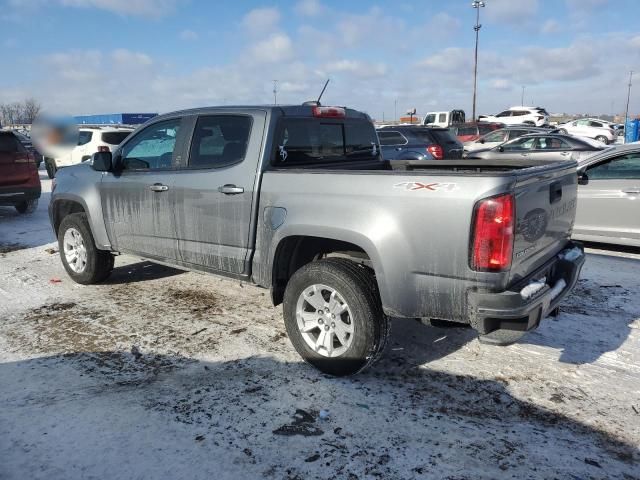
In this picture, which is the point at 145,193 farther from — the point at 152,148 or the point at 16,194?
the point at 16,194

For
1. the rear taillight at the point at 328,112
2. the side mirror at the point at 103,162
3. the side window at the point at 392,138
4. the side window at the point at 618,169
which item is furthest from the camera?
the side window at the point at 392,138

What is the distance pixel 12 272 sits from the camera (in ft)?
20.7

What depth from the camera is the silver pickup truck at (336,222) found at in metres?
2.88

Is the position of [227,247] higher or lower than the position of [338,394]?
higher

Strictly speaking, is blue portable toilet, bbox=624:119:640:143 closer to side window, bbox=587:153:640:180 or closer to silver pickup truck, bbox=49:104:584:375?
side window, bbox=587:153:640:180

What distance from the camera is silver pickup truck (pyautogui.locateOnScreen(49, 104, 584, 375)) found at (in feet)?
9.46

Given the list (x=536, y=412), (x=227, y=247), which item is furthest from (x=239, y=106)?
(x=536, y=412)

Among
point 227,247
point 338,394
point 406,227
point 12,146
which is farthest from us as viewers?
point 12,146

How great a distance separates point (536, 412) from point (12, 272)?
19.7ft

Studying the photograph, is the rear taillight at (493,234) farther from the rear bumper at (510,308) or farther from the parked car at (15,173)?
the parked car at (15,173)

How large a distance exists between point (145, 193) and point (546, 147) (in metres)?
11.5

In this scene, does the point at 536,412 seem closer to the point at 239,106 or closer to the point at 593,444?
the point at 593,444

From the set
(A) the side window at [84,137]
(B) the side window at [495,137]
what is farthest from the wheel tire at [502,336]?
(B) the side window at [495,137]

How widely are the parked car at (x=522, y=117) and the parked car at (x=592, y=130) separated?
108 inches
